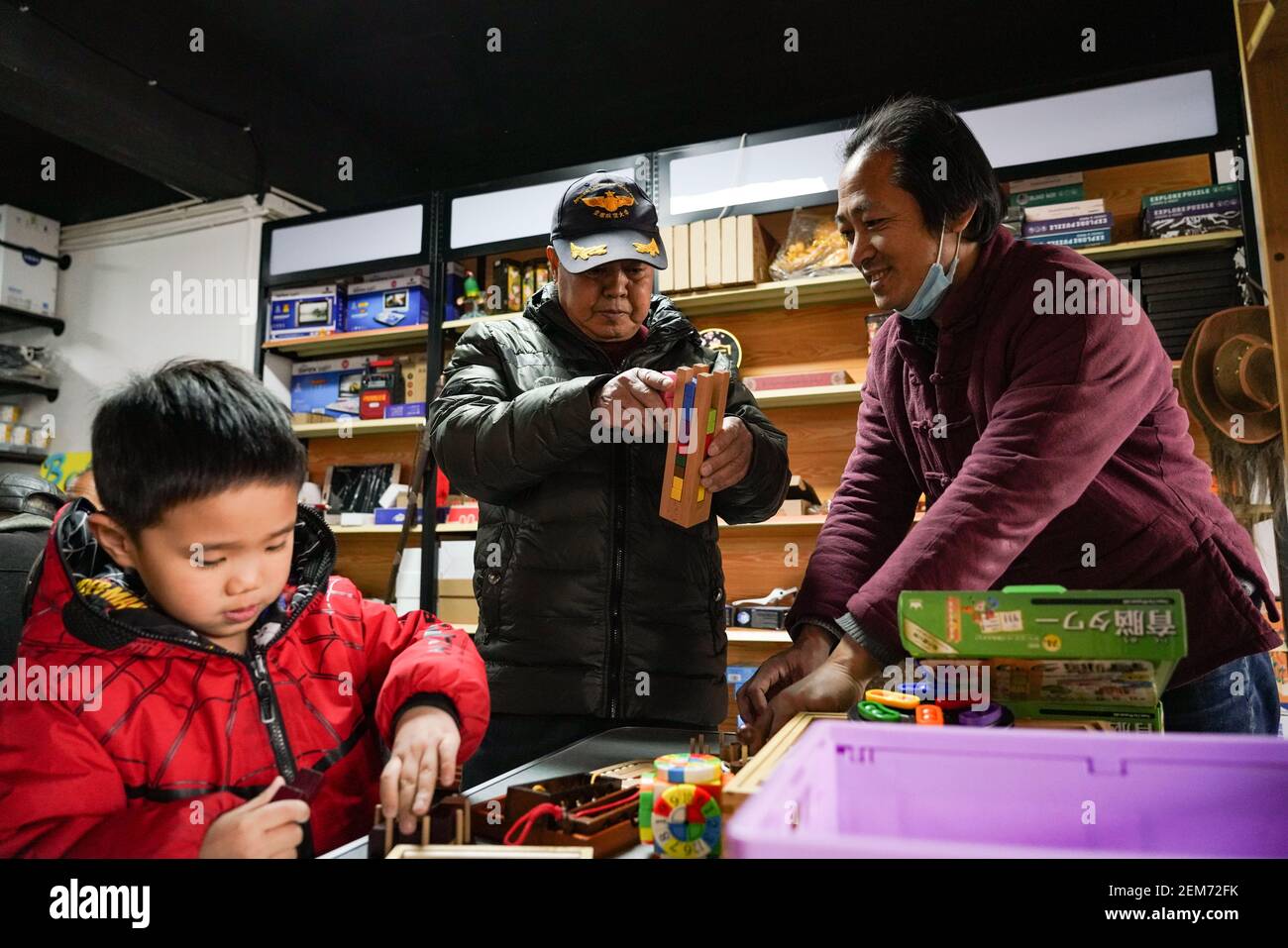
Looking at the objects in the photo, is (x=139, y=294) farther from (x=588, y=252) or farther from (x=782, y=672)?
(x=782, y=672)

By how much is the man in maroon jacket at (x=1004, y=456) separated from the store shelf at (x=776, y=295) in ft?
7.05

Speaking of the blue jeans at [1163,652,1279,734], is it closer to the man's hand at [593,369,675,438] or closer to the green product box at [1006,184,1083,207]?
the man's hand at [593,369,675,438]

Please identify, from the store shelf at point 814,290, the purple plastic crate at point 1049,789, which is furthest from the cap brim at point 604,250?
the store shelf at point 814,290

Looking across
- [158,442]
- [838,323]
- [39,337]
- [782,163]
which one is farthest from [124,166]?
[158,442]

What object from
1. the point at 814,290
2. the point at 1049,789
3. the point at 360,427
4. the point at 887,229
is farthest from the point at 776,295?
the point at 1049,789

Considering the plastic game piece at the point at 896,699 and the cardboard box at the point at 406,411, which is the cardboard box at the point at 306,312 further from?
the plastic game piece at the point at 896,699

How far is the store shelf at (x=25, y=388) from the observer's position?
467cm

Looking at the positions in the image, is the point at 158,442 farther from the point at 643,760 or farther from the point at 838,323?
the point at 838,323

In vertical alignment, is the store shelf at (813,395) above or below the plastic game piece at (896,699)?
above

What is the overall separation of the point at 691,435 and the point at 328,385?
3609 millimetres

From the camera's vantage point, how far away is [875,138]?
1115 millimetres

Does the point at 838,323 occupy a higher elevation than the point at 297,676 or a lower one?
higher

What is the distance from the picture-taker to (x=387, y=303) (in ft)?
13.3

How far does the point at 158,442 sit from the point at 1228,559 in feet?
3.77
